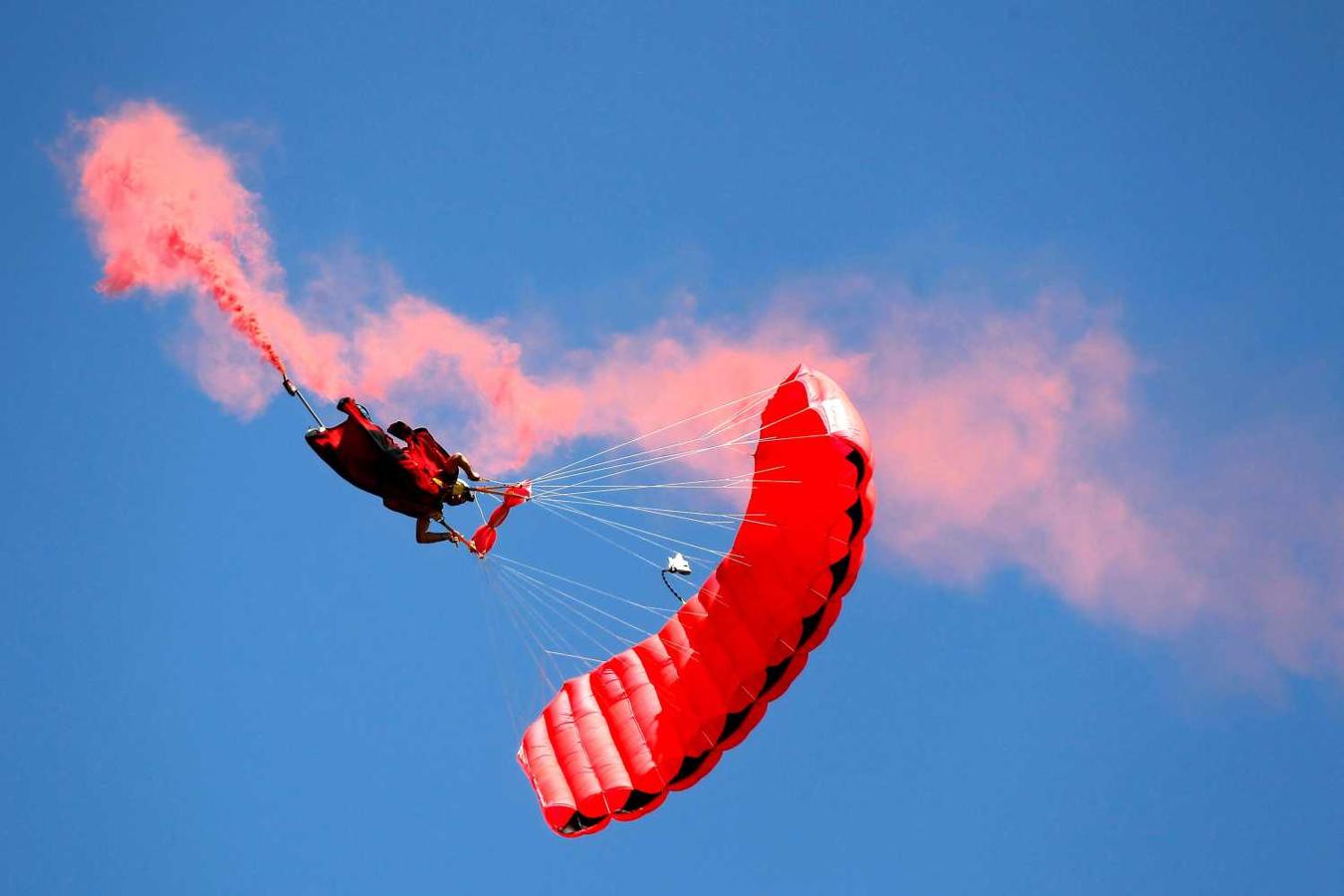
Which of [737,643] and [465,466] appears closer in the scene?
[465,466]

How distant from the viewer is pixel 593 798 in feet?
90.1

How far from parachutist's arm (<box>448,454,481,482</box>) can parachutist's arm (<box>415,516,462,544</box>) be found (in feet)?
→ 2.78

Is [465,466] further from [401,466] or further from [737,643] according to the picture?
[737,643]

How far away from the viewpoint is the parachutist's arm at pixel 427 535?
2623cm

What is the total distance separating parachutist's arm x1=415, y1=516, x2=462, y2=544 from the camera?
26.2 meters

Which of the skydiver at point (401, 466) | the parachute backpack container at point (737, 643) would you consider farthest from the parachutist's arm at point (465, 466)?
the parachute backpack container at point (737, 643)

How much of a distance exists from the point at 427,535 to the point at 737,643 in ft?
17.2

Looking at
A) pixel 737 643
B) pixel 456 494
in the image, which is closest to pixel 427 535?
pixel 456 494

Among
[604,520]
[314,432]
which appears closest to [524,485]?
[604,520]

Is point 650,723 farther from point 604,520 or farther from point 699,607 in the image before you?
point 604,520

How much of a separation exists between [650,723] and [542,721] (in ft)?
7.21

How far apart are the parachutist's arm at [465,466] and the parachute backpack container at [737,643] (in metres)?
4.66

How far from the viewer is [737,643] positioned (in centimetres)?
2778

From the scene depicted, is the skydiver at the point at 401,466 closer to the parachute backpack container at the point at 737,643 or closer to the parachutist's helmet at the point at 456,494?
the parachutist's helmet at the point at 456,494
